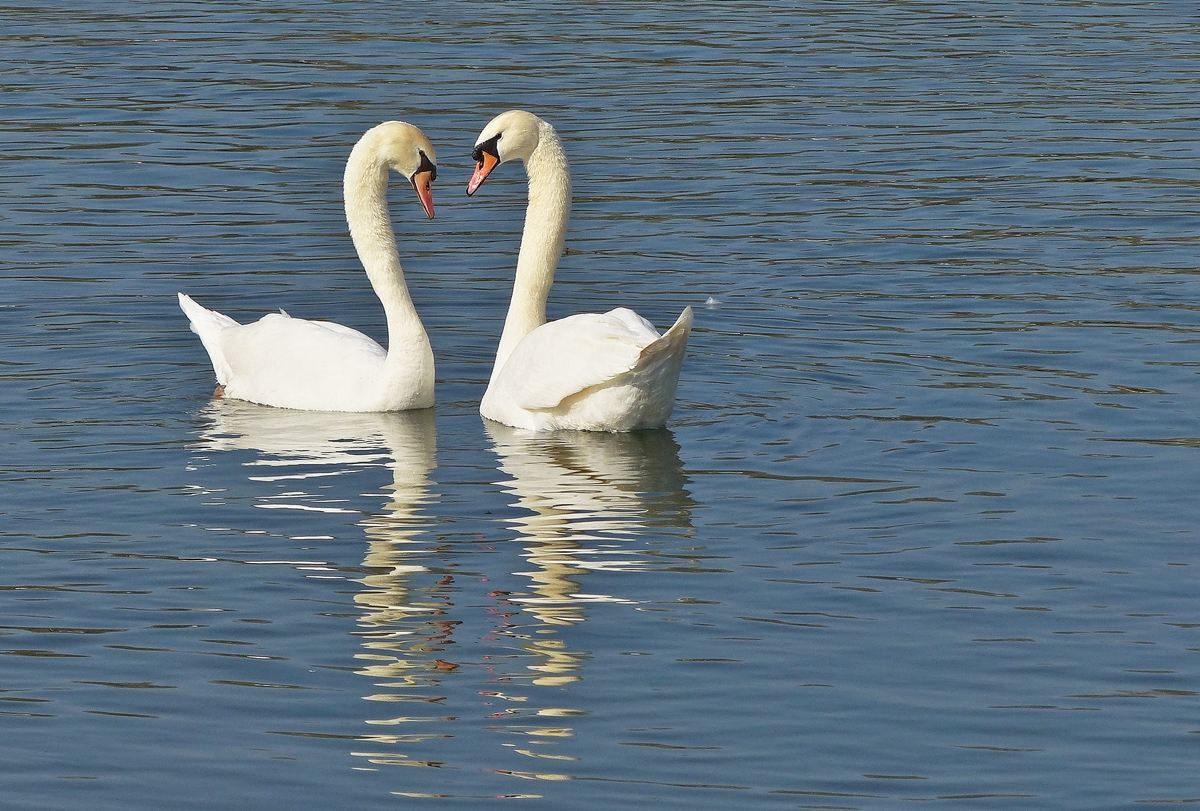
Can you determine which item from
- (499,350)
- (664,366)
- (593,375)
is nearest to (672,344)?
(664,366)

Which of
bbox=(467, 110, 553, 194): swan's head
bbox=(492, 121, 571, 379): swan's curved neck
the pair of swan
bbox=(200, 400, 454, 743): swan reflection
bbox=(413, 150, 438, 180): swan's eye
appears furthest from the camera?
bbox=(492, 121, 571, 379): swan's curved neck

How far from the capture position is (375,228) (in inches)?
493

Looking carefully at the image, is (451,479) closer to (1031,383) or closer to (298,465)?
(298,465)

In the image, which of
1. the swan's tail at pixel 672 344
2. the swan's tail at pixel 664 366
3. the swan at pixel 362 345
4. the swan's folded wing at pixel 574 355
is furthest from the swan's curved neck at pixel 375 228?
the swan's tail at pixel 672 344

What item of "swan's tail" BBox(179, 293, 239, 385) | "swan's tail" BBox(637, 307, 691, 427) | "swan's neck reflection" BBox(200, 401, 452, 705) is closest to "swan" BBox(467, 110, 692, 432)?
"swan's tail" BBox(637, 307, 691, 427)

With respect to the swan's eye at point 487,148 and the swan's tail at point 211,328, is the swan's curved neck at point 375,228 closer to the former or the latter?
the swan's eye at point 487,148

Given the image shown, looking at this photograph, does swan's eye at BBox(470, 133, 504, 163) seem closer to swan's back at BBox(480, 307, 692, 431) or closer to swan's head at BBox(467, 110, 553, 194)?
swan's head at BBox(467, 110, 553, 194)

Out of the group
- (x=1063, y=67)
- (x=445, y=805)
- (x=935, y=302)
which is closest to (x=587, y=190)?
(x=935, y=302)

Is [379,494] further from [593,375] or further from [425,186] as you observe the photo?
[425,186]

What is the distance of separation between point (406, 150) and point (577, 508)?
10.5 feet

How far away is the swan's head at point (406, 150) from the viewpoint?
12195 mm

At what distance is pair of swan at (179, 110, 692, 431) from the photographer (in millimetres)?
10969

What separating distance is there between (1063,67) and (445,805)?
59.3 feet

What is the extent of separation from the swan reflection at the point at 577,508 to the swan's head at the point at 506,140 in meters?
1.68
